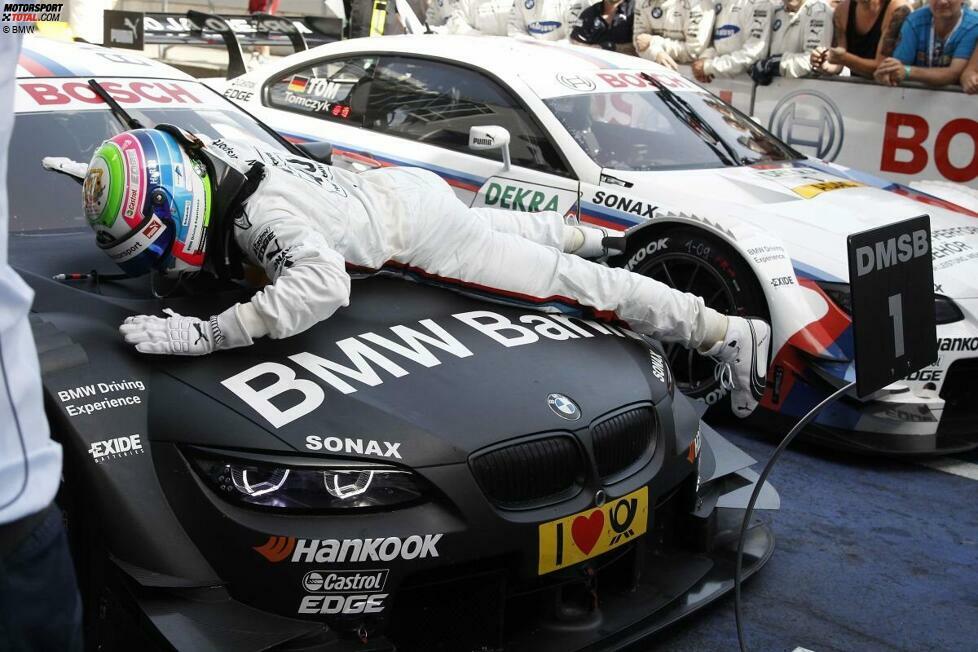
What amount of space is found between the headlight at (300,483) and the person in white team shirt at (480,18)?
8.64m

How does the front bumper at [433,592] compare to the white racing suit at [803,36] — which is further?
the white racing suit at [803,36]

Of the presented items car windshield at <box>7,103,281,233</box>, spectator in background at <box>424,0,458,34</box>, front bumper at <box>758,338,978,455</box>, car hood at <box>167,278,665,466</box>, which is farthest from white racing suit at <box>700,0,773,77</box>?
car hood at <box>167,278,665,466</box>

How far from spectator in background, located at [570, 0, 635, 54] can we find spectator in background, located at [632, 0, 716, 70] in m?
0.17

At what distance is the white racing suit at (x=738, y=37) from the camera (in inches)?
354

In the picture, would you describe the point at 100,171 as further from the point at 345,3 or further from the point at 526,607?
the point at 345,3

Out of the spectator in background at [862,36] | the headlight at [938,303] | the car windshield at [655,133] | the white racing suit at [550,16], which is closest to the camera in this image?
the headlight at [938,303]

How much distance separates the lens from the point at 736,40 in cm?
917

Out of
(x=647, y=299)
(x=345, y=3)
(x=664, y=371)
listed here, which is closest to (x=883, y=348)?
(x=664, y=371)

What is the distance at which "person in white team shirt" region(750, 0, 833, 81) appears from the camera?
8.72 m

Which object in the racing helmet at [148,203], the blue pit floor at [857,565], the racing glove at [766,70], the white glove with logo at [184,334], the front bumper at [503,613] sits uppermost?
the racing glove at [766,70]

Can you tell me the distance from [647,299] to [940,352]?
152 centimetres

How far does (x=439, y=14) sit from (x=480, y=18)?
3.70 feet

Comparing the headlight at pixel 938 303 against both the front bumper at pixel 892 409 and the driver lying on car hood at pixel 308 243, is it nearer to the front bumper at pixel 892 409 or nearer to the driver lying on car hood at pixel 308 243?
the front bumper at pixel 892 409

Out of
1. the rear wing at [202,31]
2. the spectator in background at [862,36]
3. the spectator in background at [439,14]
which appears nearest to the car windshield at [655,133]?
the spectator in background at [862,36]
